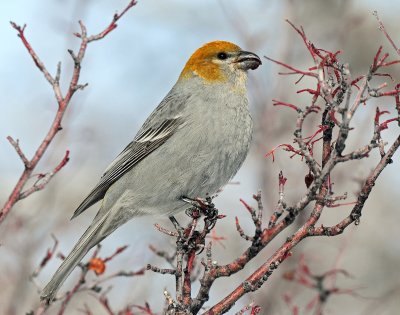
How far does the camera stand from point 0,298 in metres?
7.18

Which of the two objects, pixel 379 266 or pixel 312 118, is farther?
pixel 379 266

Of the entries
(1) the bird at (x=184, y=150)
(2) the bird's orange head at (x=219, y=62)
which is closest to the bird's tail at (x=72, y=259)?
(1) the bird at (x=184, y=150)

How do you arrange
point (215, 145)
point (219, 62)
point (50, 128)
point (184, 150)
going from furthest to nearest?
1. point (219, 62)
2. point (184, 150)
3. point (215, 145)
4. point (50, 128)

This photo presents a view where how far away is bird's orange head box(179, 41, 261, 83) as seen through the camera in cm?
577

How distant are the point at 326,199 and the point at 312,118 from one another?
3.40m

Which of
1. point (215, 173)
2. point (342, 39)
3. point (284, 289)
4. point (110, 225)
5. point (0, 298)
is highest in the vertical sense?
point (0, 298)

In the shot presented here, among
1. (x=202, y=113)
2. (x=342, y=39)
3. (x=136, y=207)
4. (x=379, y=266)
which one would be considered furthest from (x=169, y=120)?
(x=379, y=266)

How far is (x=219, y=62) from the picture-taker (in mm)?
5902

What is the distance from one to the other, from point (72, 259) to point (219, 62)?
2.34 m

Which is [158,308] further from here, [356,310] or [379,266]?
[379,266]

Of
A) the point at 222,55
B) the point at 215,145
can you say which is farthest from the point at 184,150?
the point at 222,55

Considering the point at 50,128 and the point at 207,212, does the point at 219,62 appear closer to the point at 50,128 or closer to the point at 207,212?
the point at 207,212

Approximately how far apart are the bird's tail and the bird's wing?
0.28 m

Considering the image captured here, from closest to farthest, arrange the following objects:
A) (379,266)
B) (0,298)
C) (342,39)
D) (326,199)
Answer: (326,199)
(342,39)
(0,298)
(379,266)
